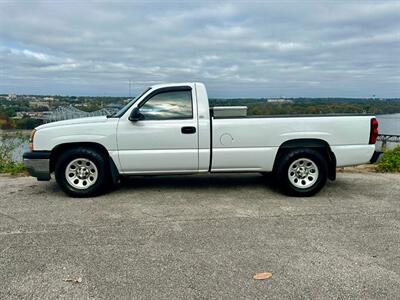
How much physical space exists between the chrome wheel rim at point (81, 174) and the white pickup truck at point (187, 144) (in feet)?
0.05

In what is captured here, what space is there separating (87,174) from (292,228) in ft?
11.2

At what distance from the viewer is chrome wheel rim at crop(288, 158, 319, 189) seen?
560cm

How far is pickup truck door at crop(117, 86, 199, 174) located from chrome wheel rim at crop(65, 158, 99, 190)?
1.73 ft

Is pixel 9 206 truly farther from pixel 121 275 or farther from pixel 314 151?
pixel 314 151

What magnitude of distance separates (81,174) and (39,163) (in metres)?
0.68

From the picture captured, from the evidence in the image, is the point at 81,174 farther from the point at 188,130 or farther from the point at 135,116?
the point at 188,130

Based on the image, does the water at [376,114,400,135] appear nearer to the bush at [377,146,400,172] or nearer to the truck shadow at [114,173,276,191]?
the bush at [377,146,400,172]

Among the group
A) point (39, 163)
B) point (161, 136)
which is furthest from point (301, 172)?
point (39, 163)

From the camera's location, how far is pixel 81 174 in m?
5.55

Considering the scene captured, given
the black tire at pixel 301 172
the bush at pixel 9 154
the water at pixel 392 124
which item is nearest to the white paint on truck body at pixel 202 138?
the black tire at pixel 301 172

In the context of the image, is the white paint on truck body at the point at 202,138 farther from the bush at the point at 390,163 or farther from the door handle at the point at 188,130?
the bush at the point at 390,163

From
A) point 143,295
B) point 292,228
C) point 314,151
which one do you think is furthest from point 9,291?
point 314,151

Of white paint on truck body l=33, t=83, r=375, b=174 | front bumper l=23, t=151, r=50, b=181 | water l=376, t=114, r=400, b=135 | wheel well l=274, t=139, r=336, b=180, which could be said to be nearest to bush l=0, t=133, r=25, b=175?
front bumper l=23, t=151, r=50, b=181

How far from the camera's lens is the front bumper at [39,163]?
17.7ft
